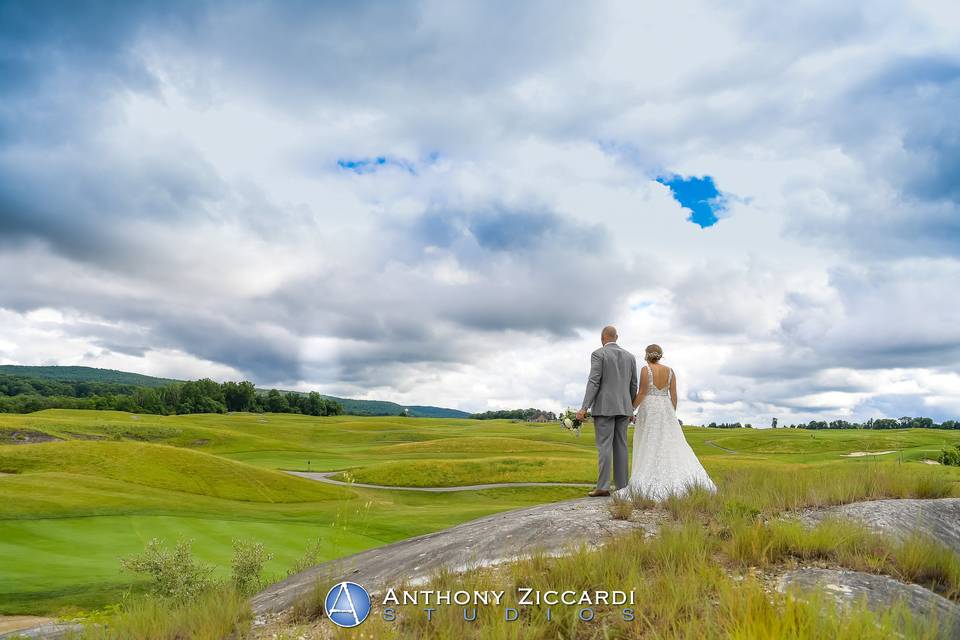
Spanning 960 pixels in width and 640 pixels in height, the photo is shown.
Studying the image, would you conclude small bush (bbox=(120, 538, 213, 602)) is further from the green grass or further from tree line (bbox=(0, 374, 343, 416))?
tree line (bbox=(0, 374, 343, 416))

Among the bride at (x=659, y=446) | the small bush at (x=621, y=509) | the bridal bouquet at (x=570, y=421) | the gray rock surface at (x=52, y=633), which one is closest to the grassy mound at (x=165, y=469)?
the bridal bouquet at (x=570, y=421)

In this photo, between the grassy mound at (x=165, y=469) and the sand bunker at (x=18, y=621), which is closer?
the sand bunker at (x=18, y=621)

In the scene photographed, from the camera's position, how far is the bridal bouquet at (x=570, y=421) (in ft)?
39.0

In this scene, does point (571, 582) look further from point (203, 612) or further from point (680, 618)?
point (203, 612)

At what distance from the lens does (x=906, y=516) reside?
7.25 meters

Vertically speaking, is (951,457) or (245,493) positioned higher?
(951,457)

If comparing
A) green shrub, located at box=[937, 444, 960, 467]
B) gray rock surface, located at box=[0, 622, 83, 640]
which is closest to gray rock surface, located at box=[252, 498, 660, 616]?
gray rock surface, located at box=[0, 622, 83, 640]

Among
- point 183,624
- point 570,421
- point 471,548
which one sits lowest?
point 183,624

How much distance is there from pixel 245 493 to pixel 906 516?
4218 centimetres

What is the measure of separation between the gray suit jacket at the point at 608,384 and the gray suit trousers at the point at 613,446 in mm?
236

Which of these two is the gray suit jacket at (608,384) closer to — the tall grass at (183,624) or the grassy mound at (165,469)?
the tall grass at (183,624)

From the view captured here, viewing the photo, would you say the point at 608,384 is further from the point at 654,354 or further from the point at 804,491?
the point at 804,491

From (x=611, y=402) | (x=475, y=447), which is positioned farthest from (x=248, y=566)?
(x=475, y=447)

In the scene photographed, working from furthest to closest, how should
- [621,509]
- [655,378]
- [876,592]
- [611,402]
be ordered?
1. [655,378]
2. [611,402]
3. [621,509]
4. [876,592]
